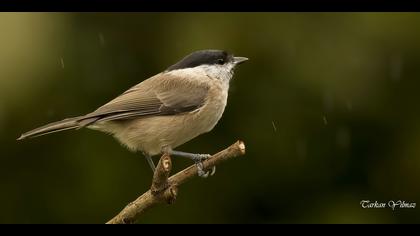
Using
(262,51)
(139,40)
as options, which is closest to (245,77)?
(262,51)

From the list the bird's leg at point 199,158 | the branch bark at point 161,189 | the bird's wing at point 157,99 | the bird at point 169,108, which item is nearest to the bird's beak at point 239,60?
the bird at point 169,108

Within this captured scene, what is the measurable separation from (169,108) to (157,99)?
145mm

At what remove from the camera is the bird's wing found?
19.4 feet

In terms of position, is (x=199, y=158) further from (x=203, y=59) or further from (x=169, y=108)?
(x=203, y=59)

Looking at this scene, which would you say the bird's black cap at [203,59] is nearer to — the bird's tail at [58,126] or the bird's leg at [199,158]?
the bird's leg at [199,158]

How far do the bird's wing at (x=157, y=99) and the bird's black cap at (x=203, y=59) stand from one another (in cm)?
13

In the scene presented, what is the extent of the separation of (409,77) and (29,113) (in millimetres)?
2848

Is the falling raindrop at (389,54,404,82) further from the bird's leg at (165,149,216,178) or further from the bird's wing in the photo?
the bird's leg at (165,149,216,178)

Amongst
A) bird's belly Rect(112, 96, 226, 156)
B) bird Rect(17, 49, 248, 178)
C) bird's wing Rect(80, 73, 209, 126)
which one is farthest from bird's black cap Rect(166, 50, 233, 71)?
bird's belly Rect(112, 96, 226, 156)

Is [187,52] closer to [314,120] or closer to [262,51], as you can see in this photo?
[262,51]

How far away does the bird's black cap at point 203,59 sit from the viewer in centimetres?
619

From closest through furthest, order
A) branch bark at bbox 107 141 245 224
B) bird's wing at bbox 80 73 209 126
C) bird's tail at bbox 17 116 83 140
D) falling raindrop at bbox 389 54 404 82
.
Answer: branch bark at bbox 107 141 245 224, bird's tail at bbox 17 116 83 140, bird's wing at bbox 80 73 209 126, falling raindrop at bbox 389 54 404 82

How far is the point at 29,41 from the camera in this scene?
6.12 m

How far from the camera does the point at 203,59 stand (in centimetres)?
634
